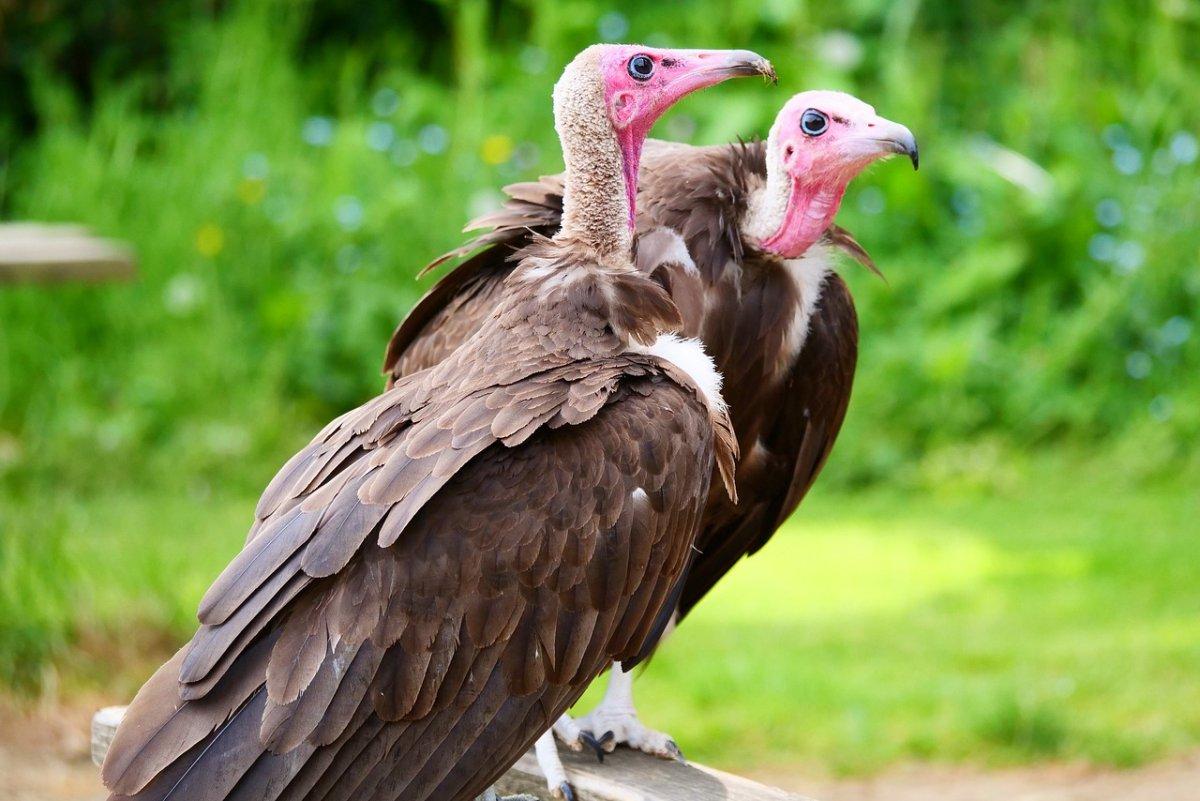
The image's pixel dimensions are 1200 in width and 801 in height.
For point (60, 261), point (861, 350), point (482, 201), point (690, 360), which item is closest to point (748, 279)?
point (690, 360)

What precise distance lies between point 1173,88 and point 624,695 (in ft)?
18.4

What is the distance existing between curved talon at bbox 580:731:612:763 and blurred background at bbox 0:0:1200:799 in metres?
1.88

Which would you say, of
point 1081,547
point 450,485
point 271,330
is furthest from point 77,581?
point 1081,547

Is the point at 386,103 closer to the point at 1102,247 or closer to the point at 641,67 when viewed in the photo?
the point at 1102,247

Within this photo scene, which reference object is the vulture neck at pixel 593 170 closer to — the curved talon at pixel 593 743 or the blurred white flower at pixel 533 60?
the curved talon at pixel 593 743

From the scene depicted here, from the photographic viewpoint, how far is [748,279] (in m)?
3.16

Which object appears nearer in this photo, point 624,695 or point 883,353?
point 624,695

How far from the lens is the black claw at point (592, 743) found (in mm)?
3025

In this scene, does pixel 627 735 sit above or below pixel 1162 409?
above

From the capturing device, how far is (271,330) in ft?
24.4

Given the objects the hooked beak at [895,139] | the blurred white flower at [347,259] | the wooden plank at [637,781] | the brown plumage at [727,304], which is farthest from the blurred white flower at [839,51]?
the wooden plank at [637,781]

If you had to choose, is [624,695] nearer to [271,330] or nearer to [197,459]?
[197,459]

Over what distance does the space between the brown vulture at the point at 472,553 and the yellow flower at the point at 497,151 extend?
511cm

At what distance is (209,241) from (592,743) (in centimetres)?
504
